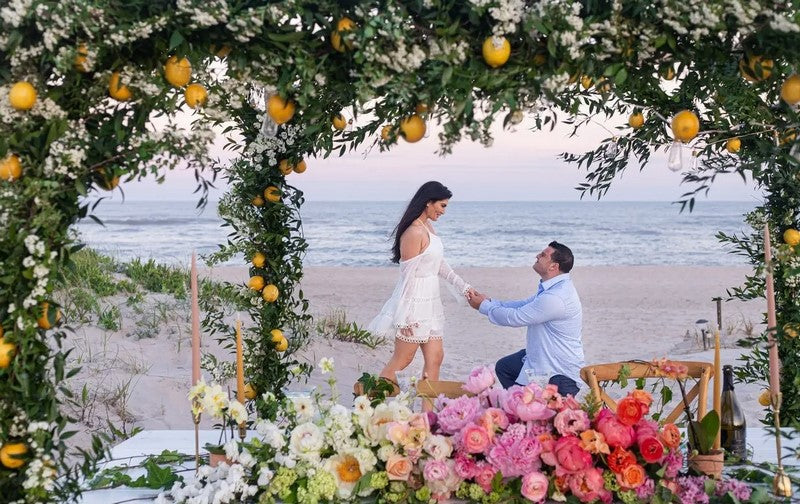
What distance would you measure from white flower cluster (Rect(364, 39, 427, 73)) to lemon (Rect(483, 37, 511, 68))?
0.18 metres

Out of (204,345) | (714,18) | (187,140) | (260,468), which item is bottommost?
(204,345)

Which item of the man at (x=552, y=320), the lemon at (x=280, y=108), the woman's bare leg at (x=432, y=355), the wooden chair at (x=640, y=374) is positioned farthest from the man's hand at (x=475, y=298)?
the lemon at (x=280, y=108)

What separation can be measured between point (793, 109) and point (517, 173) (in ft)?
110

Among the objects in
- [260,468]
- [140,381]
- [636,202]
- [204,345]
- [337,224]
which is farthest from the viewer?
[636,202]

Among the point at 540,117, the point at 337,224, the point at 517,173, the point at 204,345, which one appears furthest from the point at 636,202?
the point at 540,117

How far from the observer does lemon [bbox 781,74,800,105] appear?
224 centimetres

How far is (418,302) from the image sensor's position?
17.4ft

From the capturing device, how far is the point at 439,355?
5.35 metres

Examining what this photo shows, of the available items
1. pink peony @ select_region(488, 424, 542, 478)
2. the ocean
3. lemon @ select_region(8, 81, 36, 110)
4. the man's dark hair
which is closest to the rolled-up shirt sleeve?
the man's dark hair

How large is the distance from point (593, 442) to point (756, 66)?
3.83ft

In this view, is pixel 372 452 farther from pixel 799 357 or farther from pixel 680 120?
pixel 799 357

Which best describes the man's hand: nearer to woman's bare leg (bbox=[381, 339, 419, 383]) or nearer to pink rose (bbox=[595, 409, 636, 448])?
woman's bare leg (bbox=[381, 339, 419, 383])

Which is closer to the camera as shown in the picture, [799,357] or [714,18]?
[714,18]

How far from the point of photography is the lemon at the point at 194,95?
7.48 feet
